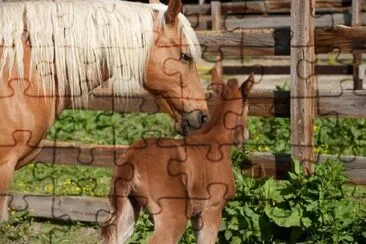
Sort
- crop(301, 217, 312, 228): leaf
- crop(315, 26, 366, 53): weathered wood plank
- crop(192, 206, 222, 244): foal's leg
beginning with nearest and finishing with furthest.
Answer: crop(192, 206, 222, 244): foal's leg < crop(301, 217, 312, 228): leaf < crop(315, 26, 366, 53): weathered wood plank

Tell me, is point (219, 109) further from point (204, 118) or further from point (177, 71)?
point (177, 71)

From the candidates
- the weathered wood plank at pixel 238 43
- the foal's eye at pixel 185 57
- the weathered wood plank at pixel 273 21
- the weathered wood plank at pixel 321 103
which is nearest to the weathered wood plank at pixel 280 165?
the weathered wood plank at pixel 321 103

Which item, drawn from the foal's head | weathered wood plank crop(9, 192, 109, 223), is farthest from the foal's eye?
weathered wood plank crop(9, 192, 109, 223)

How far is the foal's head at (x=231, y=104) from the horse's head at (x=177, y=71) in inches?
4.5

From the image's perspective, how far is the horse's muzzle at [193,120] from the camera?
5.68 m

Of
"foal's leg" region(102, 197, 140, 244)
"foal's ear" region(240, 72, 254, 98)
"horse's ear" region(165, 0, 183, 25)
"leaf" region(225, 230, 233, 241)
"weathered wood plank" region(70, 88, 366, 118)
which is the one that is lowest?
"leaf" region(225, 230, 233, 241)

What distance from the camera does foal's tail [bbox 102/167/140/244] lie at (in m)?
5.06

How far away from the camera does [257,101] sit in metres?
6.57

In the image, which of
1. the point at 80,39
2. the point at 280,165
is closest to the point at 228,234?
the point at 280,165

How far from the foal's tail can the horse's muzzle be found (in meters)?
0.78

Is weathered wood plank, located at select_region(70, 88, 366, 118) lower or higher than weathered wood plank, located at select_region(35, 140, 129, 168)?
higher

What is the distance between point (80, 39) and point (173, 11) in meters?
0.65

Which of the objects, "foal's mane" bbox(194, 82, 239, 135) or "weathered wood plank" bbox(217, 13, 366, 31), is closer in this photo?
"foal's mane" bbox(194, 82, 239, 135)

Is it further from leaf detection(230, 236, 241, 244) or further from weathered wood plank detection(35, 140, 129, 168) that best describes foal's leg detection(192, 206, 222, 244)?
weathered wood plank detection(35, 140, 129, 168)
